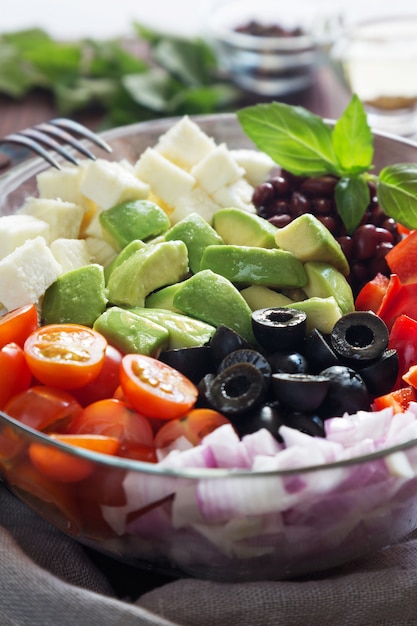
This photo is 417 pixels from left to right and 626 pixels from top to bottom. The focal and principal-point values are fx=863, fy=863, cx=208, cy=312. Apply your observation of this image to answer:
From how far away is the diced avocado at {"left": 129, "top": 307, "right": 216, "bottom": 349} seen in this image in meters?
1.87

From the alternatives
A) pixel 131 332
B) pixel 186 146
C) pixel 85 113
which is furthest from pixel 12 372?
pixel 85 113

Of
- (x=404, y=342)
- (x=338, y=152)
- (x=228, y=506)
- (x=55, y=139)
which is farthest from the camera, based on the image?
(x=55, y=139)

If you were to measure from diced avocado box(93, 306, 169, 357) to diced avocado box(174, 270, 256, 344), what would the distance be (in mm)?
105

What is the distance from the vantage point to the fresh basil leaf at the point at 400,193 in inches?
86.6

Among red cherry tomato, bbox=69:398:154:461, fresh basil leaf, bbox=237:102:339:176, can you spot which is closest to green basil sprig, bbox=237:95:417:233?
fresh basil leaf, bbox=237:102:339:176

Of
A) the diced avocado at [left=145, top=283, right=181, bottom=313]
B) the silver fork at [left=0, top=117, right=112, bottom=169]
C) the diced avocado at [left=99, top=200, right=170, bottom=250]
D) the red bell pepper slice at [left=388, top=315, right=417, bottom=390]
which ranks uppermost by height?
the silver fork at [left=0, top=117, right=112, bottom=169]

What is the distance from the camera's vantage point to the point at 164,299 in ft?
6.70

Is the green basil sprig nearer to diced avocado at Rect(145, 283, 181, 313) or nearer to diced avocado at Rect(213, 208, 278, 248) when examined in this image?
diced avocado at Rect(213, 208, 278, 248)

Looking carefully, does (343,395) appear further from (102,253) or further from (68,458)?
(102,253)

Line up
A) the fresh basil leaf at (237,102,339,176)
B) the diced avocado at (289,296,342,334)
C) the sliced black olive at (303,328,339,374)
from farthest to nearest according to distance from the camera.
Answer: the fresh basil leaf at (237,102,339,176), the diced avocado at (289,296,342,334), the sliced black olive at (303,328,339,374)

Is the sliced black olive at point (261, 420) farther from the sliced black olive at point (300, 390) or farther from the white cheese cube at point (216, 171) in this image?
the white cheese cube at point (216, 171)

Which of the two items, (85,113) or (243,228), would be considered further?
(85,113)

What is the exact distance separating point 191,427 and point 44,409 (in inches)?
11.2

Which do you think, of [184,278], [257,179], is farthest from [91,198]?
[257,179]
